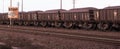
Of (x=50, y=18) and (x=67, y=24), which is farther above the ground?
(x=50, y=18)

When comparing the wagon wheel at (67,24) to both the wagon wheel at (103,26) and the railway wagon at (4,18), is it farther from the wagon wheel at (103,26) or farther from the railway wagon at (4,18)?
the railway wagon at (4,18)

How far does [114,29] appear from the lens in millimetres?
26031

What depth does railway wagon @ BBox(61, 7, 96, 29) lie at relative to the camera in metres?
28.8

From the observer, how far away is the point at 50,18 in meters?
36.1

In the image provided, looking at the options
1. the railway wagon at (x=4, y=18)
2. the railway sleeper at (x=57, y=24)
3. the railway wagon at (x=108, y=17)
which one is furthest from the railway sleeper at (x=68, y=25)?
the railway wagon at (x=4, y=18)

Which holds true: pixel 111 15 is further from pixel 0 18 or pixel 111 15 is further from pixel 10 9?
pixel 0 18

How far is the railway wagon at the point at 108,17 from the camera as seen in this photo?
2469 centimetres

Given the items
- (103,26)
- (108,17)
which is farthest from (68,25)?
(108,17)

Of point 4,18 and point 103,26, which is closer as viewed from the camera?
point 103,26

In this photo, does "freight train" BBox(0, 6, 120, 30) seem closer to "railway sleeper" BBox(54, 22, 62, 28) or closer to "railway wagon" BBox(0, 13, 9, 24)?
"railway sleeper" BBox(54, 22, 62, 28)

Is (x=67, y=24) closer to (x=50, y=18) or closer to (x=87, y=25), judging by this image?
(x=50, y=18)

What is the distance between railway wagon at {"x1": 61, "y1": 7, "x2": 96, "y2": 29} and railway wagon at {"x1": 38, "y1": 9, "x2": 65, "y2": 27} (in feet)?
4.53

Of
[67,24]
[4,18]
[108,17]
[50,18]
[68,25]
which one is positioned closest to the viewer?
[108,17]

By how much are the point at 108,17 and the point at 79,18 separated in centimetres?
504
